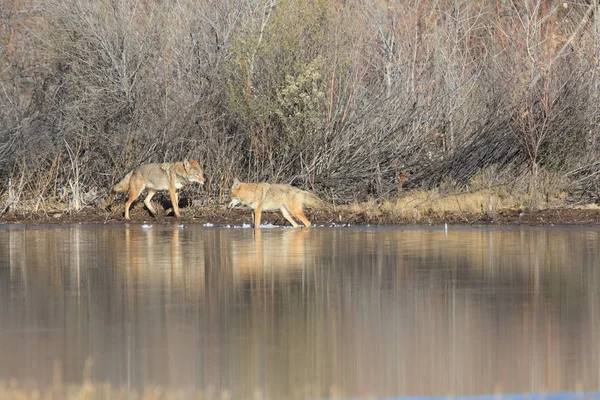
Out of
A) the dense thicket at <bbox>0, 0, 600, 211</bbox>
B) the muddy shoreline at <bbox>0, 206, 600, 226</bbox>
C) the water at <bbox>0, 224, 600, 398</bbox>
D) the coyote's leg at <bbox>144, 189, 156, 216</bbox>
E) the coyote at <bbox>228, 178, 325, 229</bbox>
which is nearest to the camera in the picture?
the water at <bbox>0, 224, 600, 398</bbox>

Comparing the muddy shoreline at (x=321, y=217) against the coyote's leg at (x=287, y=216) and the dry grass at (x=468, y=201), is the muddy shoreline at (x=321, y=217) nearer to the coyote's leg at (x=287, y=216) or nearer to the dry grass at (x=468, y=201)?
the dry grass at (x=468, y=201)

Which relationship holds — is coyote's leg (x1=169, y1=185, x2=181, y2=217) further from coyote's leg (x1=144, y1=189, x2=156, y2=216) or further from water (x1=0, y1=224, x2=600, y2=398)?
water (x1=0, y1=224, x2=600, y2=398)

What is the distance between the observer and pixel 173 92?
2738 centimetres

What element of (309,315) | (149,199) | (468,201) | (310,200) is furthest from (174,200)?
(309,315)

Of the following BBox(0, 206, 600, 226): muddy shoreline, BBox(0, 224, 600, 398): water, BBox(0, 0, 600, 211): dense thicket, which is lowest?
BBox(0, 224, 600, 398): water

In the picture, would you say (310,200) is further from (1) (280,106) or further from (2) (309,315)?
(2) (309,315)

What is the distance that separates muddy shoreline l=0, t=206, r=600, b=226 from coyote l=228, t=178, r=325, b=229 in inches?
43.7

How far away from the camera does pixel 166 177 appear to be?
80.9ft

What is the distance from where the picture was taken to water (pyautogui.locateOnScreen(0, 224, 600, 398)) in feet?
29.4

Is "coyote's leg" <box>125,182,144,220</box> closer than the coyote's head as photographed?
No

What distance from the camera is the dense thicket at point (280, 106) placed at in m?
26.1

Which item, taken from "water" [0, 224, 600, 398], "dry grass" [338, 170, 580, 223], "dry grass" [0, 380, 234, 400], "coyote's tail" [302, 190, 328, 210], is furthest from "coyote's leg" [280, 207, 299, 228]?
"dry grass" [0, 380, 234, 400]

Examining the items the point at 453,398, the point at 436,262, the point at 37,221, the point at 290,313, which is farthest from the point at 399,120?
the point at 453,398

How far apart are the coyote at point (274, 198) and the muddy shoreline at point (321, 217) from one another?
111cm
